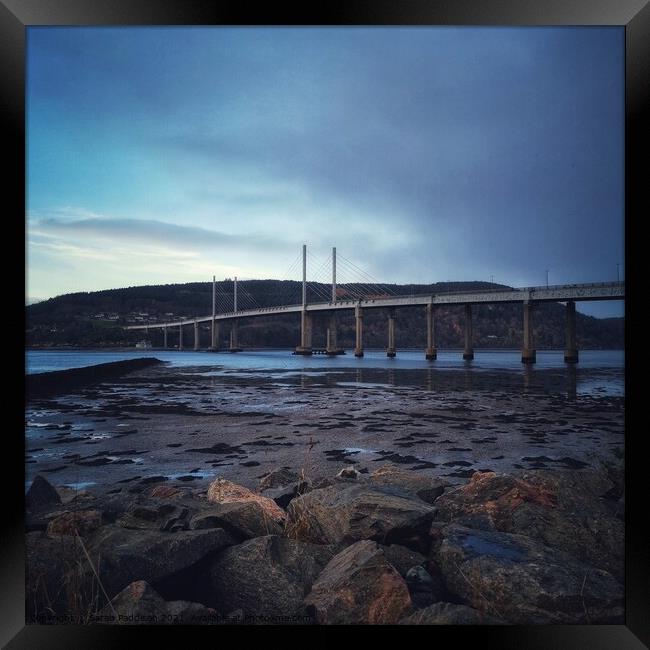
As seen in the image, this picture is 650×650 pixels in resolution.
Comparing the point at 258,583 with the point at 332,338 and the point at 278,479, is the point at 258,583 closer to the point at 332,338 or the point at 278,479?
the point at 278,479

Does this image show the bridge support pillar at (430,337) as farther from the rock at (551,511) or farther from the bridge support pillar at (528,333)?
the rock at (551,511)

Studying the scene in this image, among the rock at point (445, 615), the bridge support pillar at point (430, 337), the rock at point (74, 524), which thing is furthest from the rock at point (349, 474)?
the bridge support pillar at point (430, 337)

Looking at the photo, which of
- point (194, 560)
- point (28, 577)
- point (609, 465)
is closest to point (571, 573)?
point (609, 465)

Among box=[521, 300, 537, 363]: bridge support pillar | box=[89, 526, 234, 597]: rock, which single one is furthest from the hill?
box=[89, 526, 234, 597]: rock

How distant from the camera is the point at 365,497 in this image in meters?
4.41

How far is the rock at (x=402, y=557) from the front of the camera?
13.3 feet

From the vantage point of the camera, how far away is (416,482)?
5402 millimetres

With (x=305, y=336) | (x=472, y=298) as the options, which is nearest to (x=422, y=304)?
(x=472, y=298)

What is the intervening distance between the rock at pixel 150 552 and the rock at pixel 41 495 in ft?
5.24

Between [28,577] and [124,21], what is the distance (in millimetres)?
5809

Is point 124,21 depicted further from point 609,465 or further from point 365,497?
point 609,465

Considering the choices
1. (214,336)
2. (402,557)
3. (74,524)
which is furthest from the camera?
(214,336)

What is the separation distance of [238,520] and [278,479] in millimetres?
1595
